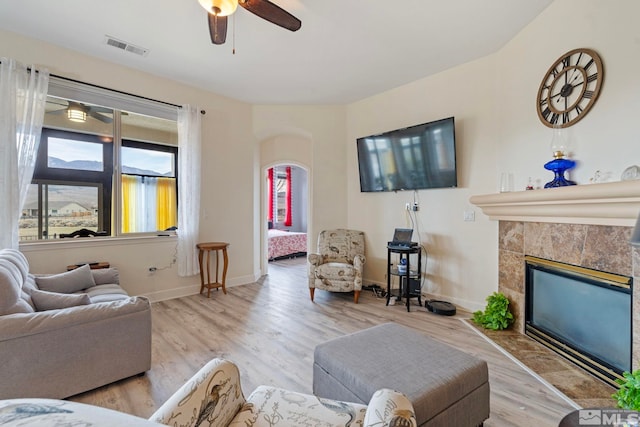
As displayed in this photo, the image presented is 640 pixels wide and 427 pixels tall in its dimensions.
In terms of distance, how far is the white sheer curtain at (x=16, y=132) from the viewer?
2.71 meters

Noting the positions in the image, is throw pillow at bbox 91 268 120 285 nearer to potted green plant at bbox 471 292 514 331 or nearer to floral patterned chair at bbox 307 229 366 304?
floral patterned chair at bbox 307 229 366 304

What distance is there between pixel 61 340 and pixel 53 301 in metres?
0.34

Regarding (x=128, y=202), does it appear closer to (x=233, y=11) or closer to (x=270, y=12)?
(x=233, y=11)

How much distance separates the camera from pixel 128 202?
12.1 ft

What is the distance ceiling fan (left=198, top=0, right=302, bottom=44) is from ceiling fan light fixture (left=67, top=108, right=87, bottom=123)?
2256mm

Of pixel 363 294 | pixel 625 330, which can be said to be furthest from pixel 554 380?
pixel 363 294

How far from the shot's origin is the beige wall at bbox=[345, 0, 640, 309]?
203 cm

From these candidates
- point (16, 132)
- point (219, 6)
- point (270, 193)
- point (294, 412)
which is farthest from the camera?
point (270, 193)

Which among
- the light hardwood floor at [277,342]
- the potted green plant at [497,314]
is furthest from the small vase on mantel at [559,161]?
the light hardwood floor at [277,342]

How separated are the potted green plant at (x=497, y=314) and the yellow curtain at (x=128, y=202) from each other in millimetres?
4340

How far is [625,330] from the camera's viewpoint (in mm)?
1877

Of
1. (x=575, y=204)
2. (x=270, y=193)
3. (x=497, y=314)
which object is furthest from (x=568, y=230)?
(x=270, y=193)

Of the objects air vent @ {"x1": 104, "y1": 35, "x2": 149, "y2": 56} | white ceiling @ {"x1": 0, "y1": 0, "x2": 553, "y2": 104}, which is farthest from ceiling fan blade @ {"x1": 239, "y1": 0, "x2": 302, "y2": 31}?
air vent @ {"x1": 104, "y1": 35, "x2": 149, "y2": 56}

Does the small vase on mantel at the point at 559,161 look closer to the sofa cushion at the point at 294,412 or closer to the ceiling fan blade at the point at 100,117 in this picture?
the sofa cushion at the point at 294,412
